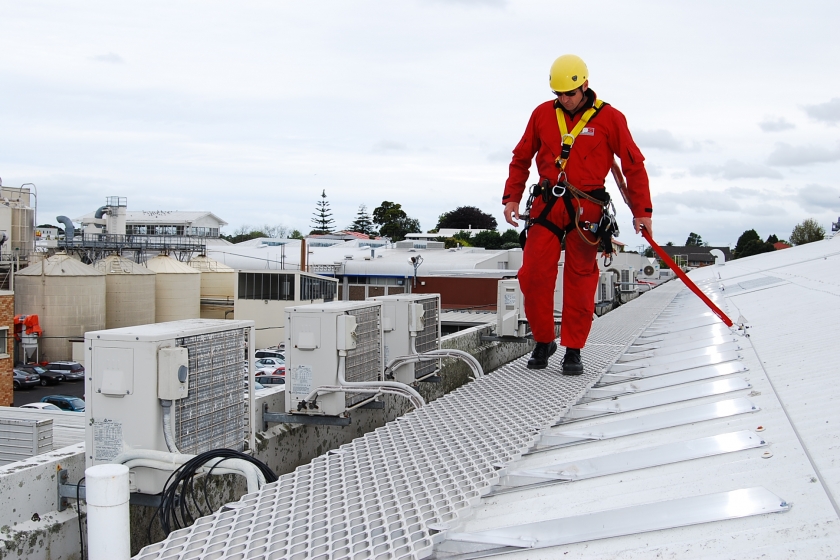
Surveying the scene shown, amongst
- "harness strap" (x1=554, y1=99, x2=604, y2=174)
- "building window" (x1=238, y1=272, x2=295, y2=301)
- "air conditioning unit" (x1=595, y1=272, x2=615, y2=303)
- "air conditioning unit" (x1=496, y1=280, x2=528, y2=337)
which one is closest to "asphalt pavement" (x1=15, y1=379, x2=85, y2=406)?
"building window" (x1=238, y1=272, x2=295, y2=301)

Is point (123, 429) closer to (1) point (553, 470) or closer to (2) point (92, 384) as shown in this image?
(2) point (92, 384)

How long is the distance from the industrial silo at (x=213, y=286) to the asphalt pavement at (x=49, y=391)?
1487 cm

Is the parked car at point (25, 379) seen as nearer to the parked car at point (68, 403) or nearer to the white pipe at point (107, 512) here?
the parked car at point (68, 403)

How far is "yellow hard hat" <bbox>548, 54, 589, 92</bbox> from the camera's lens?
15.8 feet

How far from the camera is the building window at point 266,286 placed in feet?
115

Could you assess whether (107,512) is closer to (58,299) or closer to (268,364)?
(268,364)

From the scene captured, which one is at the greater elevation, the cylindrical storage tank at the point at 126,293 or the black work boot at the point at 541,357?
the black work boot at the point at 541,357

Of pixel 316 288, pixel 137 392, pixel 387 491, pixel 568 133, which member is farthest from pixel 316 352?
pixel 316 288

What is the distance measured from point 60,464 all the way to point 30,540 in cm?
42

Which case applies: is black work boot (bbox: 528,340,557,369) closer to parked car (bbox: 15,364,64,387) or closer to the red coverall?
the red coverall

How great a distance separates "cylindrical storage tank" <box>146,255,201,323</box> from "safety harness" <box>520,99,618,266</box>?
39.3 m

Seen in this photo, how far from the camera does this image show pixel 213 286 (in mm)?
46781

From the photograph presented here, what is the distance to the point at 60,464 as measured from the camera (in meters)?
3.70

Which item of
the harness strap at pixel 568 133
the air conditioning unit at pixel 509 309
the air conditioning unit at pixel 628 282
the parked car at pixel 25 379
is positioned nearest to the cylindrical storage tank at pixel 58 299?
the parked car at pixel 25 379
